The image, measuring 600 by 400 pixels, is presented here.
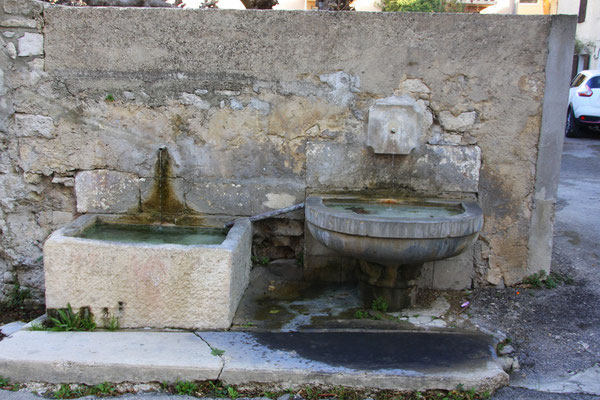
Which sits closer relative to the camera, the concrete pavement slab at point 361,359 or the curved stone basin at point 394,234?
the concrete pavement slab at point 361,359

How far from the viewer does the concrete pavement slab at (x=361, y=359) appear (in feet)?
8.64

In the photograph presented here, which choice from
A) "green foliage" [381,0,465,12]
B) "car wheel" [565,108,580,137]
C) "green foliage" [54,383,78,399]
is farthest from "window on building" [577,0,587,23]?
"green foliage" [54,383,78,399]

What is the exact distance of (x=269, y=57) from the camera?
12.1 ft

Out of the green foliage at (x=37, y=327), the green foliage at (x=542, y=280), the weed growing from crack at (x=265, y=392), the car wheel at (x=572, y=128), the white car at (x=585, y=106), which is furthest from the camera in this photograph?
the car wheel at (x=572, y=128)

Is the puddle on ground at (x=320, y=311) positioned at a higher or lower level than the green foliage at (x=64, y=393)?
higher

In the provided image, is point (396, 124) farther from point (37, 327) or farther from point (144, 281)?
point (37, 327)

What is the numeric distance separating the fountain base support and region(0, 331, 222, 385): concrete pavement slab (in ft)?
3.51

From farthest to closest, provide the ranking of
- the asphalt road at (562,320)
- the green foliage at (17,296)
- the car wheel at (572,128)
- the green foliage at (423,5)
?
the green foliage at (423,5) < the car wheel at (572,128) < the green foliage at (17,296) < the asphalt road at (562,320)

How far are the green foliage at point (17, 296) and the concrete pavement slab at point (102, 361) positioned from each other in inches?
45.0

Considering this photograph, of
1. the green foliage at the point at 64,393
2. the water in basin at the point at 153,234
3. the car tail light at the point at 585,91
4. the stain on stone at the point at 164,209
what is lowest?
the green foliage at the point at 64,393

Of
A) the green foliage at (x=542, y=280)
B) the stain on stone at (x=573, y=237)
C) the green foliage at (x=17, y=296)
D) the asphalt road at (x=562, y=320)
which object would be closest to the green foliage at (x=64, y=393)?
the green foliage at (x=17, y=296)

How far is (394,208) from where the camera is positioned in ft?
11.6

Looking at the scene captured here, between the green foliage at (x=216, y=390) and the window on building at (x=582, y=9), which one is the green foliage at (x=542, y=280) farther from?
the window on building at (x=582, y=9)

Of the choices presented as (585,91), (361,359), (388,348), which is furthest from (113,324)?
(585,91)
